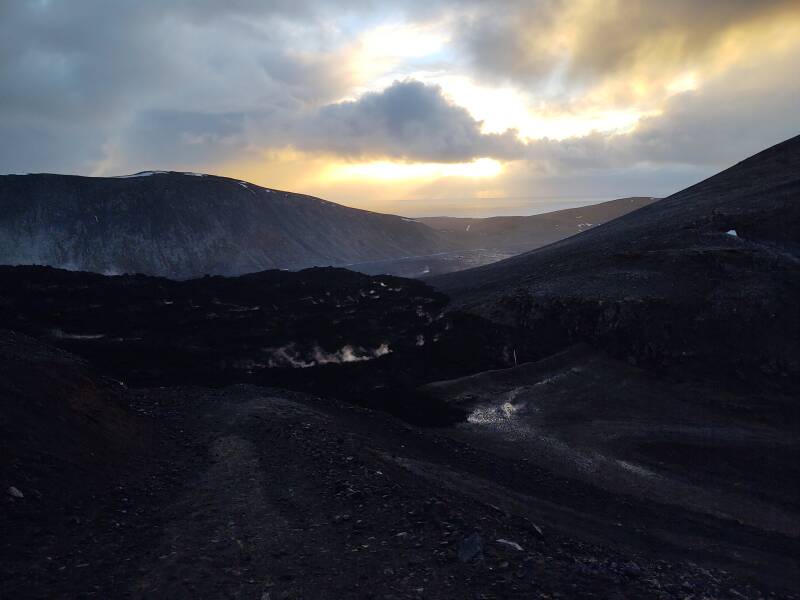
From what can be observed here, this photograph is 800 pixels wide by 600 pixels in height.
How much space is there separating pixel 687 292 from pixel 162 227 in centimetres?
9147

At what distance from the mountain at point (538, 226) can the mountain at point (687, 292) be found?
11963 cm

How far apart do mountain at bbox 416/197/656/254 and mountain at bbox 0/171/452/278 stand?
48.7 meters

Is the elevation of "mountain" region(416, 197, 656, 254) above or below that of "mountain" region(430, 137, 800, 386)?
above

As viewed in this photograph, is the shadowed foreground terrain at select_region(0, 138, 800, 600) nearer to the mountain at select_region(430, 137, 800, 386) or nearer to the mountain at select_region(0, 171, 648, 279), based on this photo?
the mountain at select_region(430, 137, 800, 386)

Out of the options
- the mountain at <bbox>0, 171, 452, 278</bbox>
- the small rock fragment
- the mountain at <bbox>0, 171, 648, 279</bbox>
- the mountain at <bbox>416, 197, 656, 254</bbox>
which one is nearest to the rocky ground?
the small rock fragment

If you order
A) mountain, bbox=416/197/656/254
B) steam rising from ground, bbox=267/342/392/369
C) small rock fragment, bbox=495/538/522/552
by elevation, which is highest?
mountain, bbox=416/197/656/254

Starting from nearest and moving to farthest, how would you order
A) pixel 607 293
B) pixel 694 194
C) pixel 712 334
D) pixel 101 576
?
pixel 101 576
pixel 712 334
pixel 607 293
pixel 694 194

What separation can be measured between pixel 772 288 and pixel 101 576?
105ft

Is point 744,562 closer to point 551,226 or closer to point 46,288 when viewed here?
point 46,288

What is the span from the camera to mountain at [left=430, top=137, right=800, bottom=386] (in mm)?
26719

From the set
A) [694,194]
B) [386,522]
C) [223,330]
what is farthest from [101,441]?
[694,194]

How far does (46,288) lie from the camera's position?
3794 cm

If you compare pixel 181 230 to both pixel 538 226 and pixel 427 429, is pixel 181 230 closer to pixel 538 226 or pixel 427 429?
pixel 427 429

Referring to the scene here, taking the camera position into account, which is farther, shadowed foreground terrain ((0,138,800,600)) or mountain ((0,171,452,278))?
mountain ((0,171,452,278))
